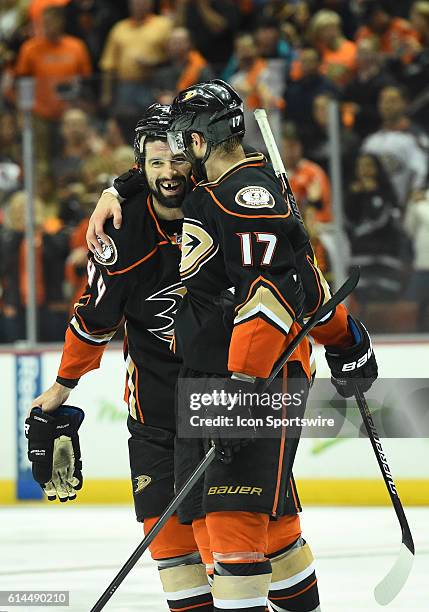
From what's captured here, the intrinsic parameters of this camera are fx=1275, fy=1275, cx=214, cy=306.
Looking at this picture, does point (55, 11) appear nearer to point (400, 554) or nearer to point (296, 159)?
point (296, 159)

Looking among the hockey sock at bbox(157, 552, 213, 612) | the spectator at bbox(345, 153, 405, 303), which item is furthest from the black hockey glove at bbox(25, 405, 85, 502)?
the spectator at bbox(345, 153, 405, 303)

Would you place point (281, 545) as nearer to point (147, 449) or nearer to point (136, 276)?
point (147, 449)

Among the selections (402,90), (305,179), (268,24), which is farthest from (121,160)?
(268,24)

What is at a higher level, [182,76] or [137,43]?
[137,43]

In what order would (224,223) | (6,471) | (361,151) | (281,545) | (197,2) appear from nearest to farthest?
1. (224,223)
2. (281,545)
3. (361,151)
4. (6,471)
5. (197,2)

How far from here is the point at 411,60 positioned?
6.36 m

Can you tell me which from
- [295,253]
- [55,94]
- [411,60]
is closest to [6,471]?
[55,94]

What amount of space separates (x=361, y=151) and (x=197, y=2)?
252 centimetres

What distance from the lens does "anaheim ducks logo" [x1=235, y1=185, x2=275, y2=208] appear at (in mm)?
2830

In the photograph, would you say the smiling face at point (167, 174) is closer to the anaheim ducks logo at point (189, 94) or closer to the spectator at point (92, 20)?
the anaheim ducks logo at point (189, 94)

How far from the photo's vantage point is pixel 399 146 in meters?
6.20

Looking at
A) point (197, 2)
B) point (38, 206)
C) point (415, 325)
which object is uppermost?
point (197, 2)

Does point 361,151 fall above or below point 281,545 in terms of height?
above

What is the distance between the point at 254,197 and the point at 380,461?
889 mm
